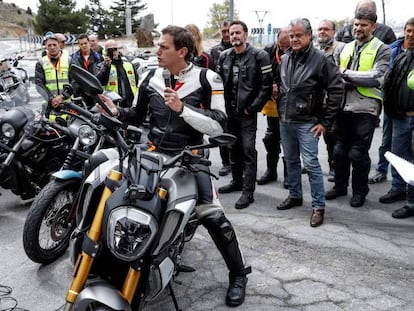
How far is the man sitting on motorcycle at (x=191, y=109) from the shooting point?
2789mm

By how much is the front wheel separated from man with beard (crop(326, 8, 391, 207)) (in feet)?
8.45

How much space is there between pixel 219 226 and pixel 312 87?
69.7 inches

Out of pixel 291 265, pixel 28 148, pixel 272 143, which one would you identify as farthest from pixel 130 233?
pixel 272 143

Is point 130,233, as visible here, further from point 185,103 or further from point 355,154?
point 355,154

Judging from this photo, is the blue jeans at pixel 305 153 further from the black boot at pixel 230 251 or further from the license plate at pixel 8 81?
the license plate at pixel 8 81

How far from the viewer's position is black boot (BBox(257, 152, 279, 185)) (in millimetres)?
5281

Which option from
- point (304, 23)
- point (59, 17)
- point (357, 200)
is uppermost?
point (59, 17)

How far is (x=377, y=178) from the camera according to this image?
5.23 meters

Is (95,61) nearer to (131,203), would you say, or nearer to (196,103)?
(196,103)

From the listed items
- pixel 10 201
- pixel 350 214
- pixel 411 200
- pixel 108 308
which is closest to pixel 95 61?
pixel 10 201

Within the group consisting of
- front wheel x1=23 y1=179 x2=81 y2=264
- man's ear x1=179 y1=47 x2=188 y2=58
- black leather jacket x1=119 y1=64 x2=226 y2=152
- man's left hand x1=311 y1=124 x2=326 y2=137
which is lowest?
front wheel x1=23 y1=179 x2=81 y2=264

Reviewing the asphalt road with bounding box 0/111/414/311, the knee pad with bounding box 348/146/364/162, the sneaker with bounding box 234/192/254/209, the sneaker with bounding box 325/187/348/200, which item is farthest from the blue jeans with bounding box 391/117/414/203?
the sneaker with bounding box 234/192/254/209

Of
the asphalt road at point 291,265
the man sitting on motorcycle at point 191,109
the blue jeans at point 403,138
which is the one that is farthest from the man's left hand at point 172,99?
the blue jeans at point 403,138

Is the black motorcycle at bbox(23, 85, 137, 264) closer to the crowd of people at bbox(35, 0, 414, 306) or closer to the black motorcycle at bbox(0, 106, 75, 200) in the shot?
the crowd of people at bbox(35, 0, 414, 306)
